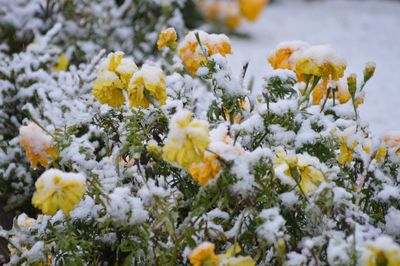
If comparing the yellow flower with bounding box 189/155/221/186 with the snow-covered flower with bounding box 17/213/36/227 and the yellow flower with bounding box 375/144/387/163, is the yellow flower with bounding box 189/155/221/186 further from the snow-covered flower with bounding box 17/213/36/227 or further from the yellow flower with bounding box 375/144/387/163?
the snow-covered flower with bounding box 17/213/36/227

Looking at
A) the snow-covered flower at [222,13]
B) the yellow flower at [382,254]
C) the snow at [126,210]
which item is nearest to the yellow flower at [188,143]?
the snow at [126,210]

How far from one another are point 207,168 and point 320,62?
0.46 meters

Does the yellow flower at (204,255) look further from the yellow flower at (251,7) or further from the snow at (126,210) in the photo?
the yellow flower at (251,7)

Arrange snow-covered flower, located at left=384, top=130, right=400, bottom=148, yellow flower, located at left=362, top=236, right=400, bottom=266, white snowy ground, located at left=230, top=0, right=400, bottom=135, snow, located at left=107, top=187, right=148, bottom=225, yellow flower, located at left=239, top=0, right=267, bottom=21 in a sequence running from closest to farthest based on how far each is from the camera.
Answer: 1. yellow flower, located at left=362, top=236, right=400, bottom=266
2. snow, located at left=107, top=187, right=148, bottom=225
3. snow-covered flower, located at left=384, top=130, right=400, bottom=148
4. white snowy ground, located at left=230, top=0, right=400, bottom=135
5. yellow flower, located at left=239, top=0, right=267, bottom=21

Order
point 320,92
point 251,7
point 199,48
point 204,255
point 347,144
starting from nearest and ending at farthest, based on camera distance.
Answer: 1. point 204,255
2. point 347,144
3. point 199,48
4. point 320,92
5. point 251,7

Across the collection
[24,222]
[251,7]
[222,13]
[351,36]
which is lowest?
[222,13]

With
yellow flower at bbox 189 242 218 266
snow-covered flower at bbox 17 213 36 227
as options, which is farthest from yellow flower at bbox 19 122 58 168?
yellow flower at bbox 189 242 218 266

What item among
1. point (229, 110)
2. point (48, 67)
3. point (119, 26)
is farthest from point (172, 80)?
point (119, 26)

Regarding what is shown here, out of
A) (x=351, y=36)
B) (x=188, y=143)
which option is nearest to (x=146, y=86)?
(x=188, y=143)

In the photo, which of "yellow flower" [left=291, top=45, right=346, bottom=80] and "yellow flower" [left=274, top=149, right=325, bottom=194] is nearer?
"yellow flower" [left=274, top=149, right=325, bottom=194]

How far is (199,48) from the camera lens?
5.28ft

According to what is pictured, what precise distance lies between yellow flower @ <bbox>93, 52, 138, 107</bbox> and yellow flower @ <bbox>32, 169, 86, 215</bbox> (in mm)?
306

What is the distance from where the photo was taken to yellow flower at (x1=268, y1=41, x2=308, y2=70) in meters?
1.61

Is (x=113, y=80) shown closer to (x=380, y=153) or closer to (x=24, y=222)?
(x=24, y=222)
